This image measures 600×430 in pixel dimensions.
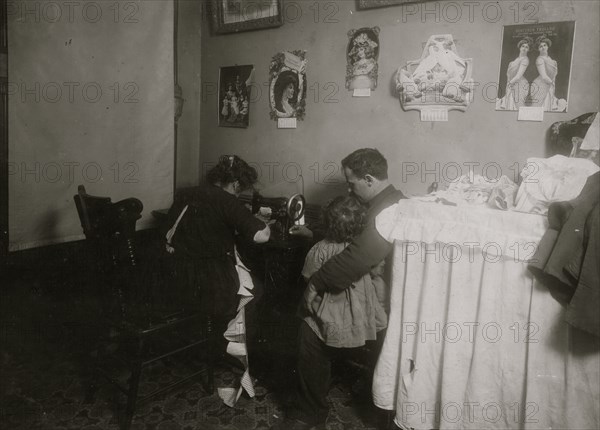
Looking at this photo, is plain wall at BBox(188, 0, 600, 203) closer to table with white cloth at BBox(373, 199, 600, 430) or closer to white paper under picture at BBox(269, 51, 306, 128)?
white paper under picture at BBox(269, 51, 306, 128)

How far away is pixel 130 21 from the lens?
3.17m

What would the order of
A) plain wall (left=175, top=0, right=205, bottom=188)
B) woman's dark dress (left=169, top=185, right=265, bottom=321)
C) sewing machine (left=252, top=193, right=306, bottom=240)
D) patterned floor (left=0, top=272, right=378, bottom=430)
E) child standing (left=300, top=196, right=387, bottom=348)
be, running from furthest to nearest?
1. plain wall (left=175, top=0, right=205, bottom=188)
2. sewing machine (left=252, top=193, right=306, bottom=240)
3. woman's dark dress (left=169, top=185, right=265, bottom=321)
4. patterned floor (left=0, top=272, right=378, bottom=430)
5. child standing (left=300, top=196, right=387, bottom=348)

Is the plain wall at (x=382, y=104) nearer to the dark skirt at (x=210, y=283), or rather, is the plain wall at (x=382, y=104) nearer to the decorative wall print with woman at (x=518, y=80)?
the decorative wall print with woman at (x=518, y=80)

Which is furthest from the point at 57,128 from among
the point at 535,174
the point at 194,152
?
the point at 535,174

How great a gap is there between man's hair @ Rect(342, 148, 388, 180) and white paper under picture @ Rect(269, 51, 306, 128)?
107 cm

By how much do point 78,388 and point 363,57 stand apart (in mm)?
2691

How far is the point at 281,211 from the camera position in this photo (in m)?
2.86

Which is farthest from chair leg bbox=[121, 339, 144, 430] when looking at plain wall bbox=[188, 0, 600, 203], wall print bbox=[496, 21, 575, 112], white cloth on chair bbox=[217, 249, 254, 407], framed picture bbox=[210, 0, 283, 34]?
framed picture bbox=[210, 0, 283, 34]

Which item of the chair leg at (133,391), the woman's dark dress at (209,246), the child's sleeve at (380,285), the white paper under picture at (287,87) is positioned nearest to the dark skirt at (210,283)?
the woman's dark dress at (209,246)

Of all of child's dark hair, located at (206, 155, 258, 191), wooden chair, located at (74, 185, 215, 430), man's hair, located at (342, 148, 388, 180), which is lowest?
wooden chair, located at (74, 185, 215, 430)

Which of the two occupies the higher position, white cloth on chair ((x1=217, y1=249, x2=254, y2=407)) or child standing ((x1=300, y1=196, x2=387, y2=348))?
child standing ((x1=300, y1=196, x2=387, y2=348))

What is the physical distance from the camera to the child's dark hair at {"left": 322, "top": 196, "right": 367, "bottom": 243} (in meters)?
2.16

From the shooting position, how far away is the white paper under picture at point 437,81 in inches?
106

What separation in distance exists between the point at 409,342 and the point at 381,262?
0.39 metres
